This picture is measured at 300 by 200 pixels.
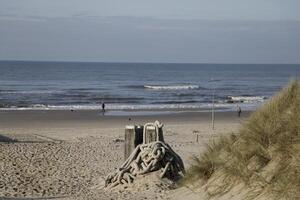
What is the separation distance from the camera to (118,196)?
8.15 m

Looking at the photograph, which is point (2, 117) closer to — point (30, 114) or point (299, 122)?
point (30, 114)

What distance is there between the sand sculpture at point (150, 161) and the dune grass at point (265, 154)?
5.15 ft

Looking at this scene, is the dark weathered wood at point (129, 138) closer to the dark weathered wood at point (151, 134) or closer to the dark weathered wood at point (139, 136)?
the dark weathered wood at point (139, 136)

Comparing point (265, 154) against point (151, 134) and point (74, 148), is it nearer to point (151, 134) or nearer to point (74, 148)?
point (151, 134)

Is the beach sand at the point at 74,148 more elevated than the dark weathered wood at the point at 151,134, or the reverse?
the dark weathered wood at the point at 151,134

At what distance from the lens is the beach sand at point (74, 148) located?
10.0 meters

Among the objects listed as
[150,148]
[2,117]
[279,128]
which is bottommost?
[2,117]

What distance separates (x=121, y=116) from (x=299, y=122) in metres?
29.0

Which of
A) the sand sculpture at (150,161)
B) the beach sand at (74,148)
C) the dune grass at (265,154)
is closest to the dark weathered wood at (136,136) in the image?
the sand sculpture at (150,161)

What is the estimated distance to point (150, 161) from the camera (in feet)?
28.0

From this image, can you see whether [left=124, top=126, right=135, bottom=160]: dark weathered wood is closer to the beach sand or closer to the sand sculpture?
the sand sculpture

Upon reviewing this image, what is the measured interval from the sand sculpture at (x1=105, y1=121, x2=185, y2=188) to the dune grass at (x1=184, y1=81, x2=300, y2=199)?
1.57 metres

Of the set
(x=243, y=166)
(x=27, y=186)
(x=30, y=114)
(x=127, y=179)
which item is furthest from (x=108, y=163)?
(x=30, y=114)

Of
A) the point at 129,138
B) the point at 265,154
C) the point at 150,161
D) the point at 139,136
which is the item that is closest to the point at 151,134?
the point at 139,136
